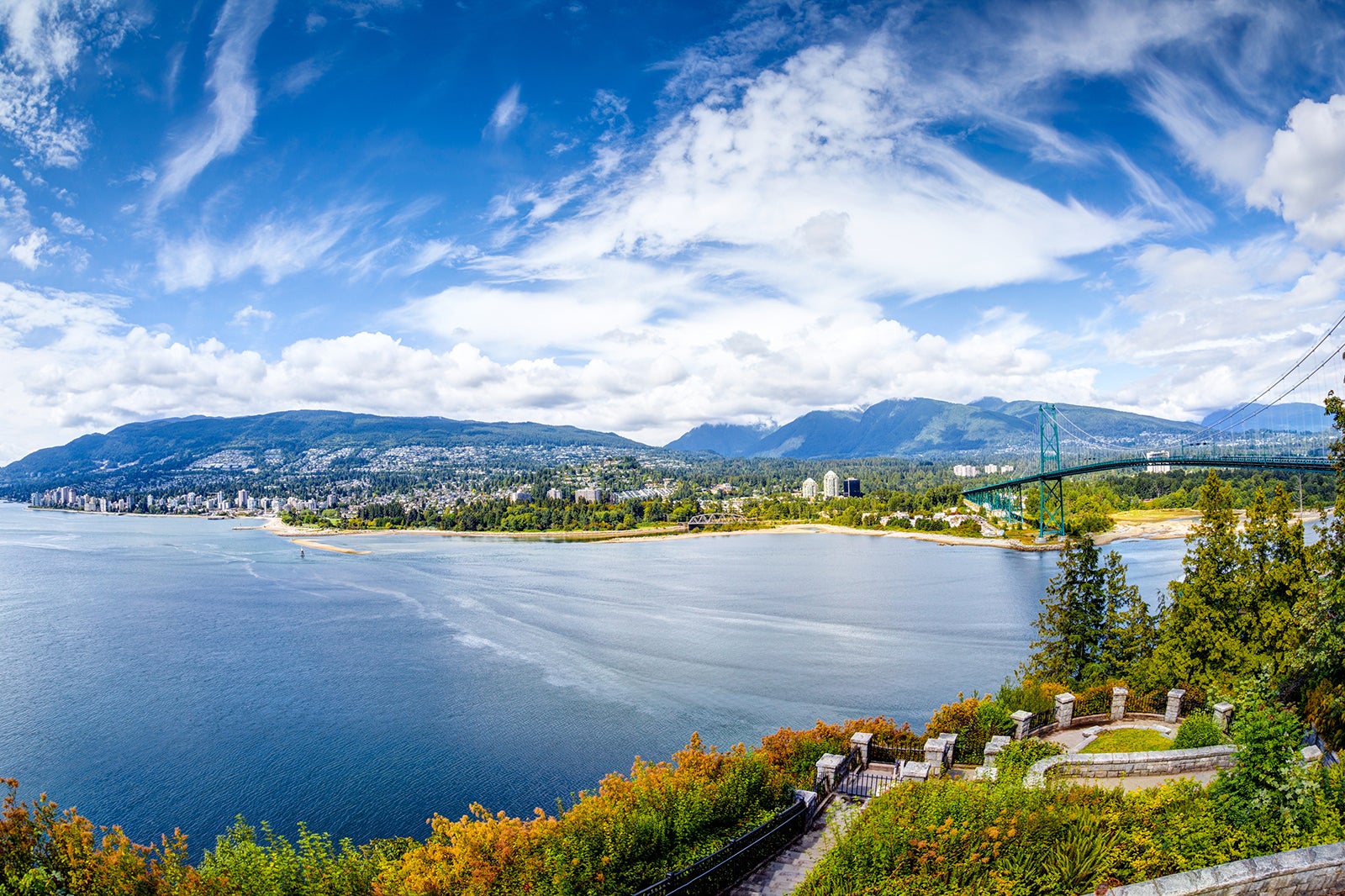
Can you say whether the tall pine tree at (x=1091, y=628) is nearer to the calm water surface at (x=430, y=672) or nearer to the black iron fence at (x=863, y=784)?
the calm water surface at (x=430, y=672)

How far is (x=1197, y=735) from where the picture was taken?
7.61 m

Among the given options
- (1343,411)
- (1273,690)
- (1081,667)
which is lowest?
(1081,667)

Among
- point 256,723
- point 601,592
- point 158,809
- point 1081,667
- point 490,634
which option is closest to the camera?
point 158,809

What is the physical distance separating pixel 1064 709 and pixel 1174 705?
1.60 m

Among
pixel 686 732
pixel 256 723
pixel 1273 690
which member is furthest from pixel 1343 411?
pixel 256 723

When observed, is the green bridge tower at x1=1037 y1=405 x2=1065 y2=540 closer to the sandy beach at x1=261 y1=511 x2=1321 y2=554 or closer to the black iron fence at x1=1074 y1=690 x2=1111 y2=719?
the sandy beach at x1=261 y1=511 x2=1321 y2=554

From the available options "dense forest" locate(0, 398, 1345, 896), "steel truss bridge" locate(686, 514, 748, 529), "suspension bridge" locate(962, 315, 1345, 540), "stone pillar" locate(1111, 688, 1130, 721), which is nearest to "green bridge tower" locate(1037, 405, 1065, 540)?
"suspension bridge" locate(962, 315, 1345, 540)

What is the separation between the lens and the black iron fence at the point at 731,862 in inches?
201

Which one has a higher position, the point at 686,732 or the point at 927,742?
the point at 927,742

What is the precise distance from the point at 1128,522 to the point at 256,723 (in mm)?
59363

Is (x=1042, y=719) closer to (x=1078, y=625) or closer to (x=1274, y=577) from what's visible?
(x=1274, y=577)

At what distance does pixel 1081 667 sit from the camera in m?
12.7

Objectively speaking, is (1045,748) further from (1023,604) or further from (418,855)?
(1023,604)

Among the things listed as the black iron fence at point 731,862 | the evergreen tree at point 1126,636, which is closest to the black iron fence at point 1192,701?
the evergreen tree at point 1126,636
